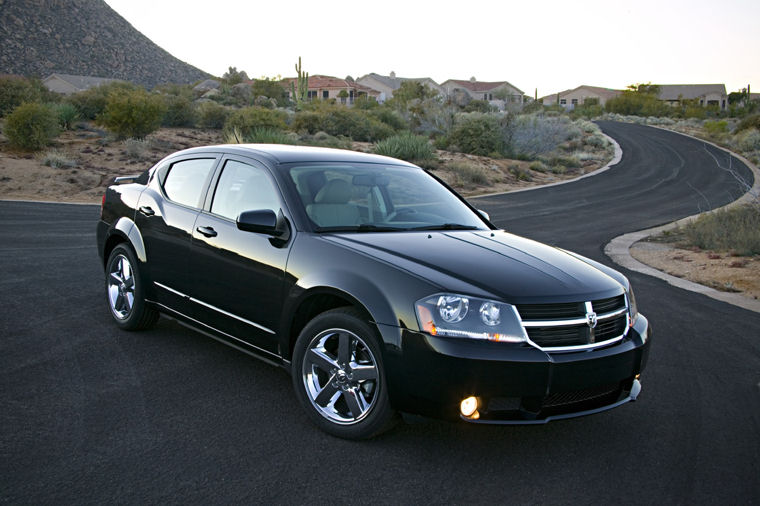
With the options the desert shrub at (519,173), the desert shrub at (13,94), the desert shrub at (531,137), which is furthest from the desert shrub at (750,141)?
the desert shrub at (13,94)

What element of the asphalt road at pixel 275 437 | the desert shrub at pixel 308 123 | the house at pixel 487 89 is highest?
the house at pixel 487 89

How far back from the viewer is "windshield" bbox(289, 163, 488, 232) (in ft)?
15.4

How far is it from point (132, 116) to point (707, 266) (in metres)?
20.4

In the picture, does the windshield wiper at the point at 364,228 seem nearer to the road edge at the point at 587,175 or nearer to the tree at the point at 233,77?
the road edge at the point at 587,175

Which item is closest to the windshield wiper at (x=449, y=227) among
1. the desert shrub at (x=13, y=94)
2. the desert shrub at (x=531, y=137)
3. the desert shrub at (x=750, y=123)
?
the desert shrub at (x=13, y=94)

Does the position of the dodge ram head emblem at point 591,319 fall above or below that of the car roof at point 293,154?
below

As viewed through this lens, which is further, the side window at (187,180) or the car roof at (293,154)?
the side window at (187,180)

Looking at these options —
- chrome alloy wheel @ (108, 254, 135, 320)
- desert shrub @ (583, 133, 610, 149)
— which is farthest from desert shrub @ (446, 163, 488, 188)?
desert shrub @ (583, 133, 610, 149)

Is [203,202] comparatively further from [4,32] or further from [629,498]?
[4,32]

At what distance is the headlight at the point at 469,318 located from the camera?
11.7 feet

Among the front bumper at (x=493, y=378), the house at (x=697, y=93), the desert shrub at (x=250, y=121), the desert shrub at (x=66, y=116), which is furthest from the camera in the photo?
the house at (x=697, y=93)

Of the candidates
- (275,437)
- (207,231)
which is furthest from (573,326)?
(207,231)

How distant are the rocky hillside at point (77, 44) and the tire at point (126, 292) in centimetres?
7383

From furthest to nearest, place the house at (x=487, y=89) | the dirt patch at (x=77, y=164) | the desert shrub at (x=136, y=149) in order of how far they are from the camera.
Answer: the house at (x=487, y=89) < the desert shrub at (x=136, y=149) < the dirt patch at (x=77, y=164)
